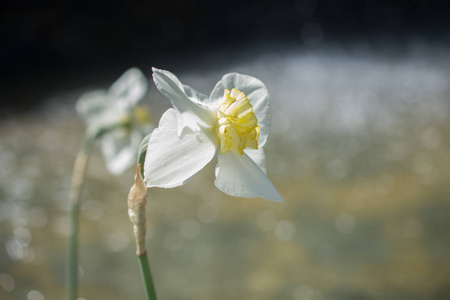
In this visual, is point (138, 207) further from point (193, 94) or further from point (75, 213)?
point (75, 213)

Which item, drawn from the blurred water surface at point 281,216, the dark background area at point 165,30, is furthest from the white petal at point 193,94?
the dark background area at point 165,30

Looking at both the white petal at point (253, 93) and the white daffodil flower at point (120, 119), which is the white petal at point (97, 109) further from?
the white petal at point (253, 93)

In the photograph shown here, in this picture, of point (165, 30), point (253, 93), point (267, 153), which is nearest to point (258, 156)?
point (253, 93)

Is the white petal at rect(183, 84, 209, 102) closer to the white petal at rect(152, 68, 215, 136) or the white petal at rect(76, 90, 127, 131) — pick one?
the white petal at rect(152, 68, 215, 136)

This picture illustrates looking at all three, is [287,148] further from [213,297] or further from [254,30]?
[254,30]

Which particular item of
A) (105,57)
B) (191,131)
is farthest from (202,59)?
(191,131)

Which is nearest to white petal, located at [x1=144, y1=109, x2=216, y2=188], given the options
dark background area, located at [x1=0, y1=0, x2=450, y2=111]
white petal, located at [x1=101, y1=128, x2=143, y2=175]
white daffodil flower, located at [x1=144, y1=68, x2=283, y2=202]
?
white daffodil flower, located at [x1=144, y1=68, x2=283, y2=202]
